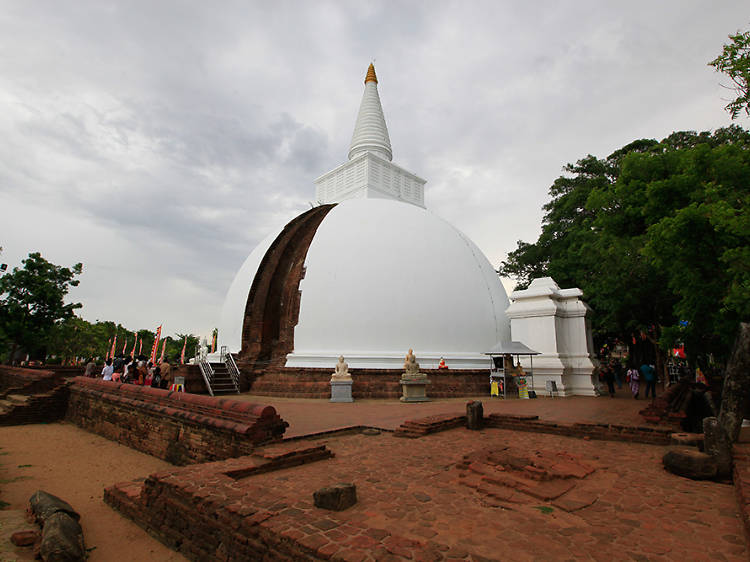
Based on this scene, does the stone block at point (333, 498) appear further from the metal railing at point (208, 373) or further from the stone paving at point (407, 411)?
the metal railing at point (208, 373)

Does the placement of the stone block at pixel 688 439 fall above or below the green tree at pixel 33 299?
below

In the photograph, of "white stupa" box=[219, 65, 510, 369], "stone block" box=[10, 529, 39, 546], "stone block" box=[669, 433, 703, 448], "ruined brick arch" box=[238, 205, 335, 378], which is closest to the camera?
"stone block" box=[10, 529, 39, 546]

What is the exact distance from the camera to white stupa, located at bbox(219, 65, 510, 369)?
533 inches

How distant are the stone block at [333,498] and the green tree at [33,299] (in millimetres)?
21846

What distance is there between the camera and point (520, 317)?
14195mm

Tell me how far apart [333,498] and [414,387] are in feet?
27.4

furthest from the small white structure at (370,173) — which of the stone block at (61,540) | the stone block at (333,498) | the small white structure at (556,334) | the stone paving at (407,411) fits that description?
the stone block at (333,498)

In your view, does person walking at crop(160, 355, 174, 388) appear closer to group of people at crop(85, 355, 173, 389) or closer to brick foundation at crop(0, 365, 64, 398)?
group of people at crop(85, 355, 173, 389)

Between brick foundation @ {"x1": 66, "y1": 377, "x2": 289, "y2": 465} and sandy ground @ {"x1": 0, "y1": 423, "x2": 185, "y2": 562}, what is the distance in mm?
304

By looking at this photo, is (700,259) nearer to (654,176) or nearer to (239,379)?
(654,176)

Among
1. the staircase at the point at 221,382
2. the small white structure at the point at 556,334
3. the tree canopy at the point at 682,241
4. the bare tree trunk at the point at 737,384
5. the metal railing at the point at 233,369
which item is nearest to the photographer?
the bare tree trunk at the point at 737,384

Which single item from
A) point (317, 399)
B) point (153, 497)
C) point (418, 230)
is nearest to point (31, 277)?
point (317, 399)

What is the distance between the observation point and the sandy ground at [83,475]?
164 inches

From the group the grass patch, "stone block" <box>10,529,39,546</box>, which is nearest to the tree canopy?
"stone block" <box>10,529,39,546</box>
